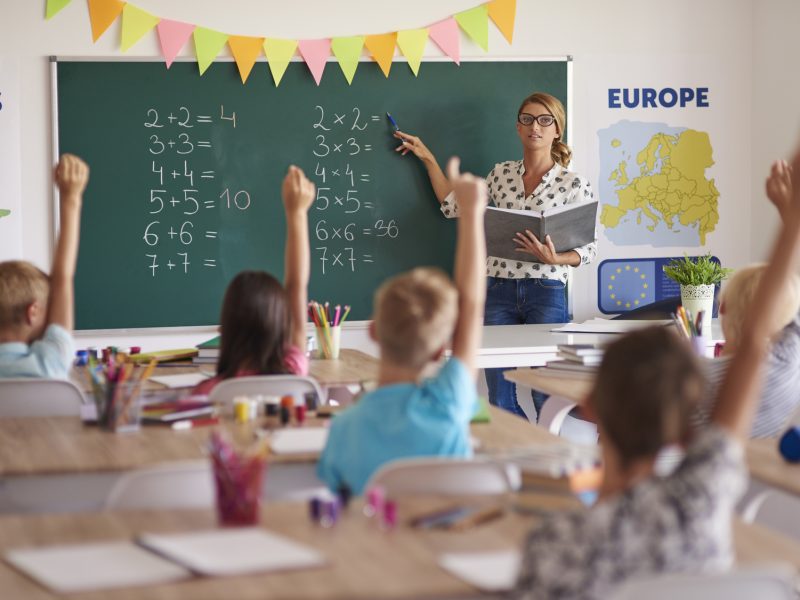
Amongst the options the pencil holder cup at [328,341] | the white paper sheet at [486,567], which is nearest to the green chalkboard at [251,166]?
the pencil holder cup at [328,341]

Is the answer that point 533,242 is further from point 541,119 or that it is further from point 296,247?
point 296,247

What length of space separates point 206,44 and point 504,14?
151 centimetres

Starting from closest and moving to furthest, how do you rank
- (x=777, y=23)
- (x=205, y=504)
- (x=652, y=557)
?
(x=652, y=557)
(x=205, y=504)
(x=777, y=23)

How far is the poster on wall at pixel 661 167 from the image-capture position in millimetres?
5969

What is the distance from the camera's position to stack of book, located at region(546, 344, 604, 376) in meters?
3.55

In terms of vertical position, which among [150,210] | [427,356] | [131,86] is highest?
[131,86]

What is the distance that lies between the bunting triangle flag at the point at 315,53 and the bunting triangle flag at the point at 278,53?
0.17 ft

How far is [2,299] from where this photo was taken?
304 centimetres

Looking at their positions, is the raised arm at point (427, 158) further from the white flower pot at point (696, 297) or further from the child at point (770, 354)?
the child at point (770, 354)

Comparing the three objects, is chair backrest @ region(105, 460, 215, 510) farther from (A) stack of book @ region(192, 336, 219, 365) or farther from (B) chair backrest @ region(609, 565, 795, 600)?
(A) stack of book @ region(192, 336, 219, 365)

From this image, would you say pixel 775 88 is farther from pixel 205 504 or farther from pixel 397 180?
pixel 205 504

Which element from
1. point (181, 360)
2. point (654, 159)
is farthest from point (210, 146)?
point (654, 159)

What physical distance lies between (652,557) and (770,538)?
0.39m

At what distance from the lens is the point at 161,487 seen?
1957 millimetres
